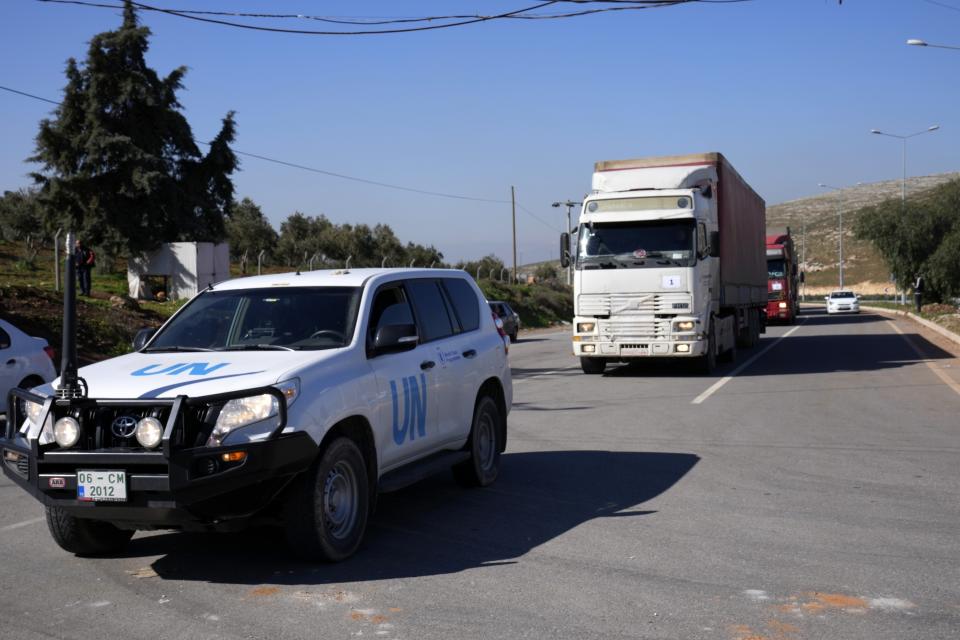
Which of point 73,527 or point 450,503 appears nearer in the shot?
point 73,527

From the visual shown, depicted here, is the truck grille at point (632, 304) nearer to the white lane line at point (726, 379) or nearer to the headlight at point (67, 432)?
the white lane line at point (726, 379)

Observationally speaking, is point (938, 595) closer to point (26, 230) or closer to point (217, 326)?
point (217, 326)

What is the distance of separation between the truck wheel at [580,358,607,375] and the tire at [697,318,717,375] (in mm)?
1867

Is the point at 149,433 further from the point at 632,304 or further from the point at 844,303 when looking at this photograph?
the point at 844,303

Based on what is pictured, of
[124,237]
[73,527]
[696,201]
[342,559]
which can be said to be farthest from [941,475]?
[124,237]

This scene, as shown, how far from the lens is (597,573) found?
597 cm

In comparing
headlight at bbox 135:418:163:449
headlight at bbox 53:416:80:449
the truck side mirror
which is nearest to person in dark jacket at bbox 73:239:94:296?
the truck side mirror

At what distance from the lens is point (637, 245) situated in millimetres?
18875

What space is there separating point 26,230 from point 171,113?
2151 centimetres

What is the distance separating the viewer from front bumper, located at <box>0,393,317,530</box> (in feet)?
17.9

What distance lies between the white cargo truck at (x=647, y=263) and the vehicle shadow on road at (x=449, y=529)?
29.6 feet

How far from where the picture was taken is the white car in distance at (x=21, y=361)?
41.0ft

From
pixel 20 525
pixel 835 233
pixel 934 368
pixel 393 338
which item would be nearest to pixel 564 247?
pixel 934 368

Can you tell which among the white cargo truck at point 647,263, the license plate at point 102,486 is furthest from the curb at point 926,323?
the license plate at point 102,486
